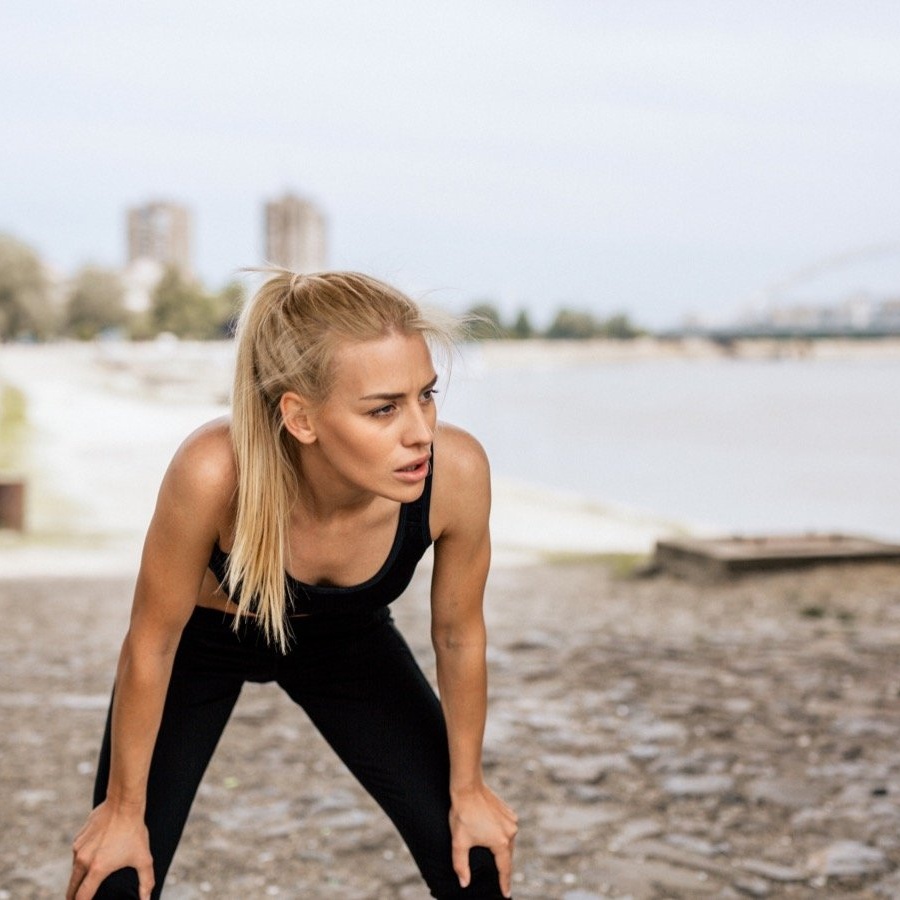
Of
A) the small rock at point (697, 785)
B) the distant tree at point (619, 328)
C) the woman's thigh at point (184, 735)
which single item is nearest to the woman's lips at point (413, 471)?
the woman's thigh at point (184, 735)

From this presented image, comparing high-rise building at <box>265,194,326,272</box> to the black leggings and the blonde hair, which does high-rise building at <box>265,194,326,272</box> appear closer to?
the black leggings

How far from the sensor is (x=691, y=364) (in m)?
115

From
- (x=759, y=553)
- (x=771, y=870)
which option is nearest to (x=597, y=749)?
(x=771, y=870)

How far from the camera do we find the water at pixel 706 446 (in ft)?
72.3

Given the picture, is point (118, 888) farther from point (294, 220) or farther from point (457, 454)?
point (294, 220)

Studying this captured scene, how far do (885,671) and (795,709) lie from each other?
948mm

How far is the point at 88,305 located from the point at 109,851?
93361 mm

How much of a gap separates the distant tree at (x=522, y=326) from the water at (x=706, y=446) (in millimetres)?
13327

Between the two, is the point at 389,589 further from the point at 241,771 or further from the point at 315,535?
the point at 241,771

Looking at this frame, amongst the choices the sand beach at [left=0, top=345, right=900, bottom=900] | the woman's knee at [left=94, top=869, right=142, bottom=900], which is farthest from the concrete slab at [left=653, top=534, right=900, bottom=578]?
the woman's knee at [left=94, top=869, right=142, bottom=900]

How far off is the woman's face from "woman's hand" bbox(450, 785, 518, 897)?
1.97ft

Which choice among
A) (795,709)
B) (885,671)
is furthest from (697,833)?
(885,671)

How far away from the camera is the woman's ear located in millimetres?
2043

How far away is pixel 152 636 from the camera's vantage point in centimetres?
212
